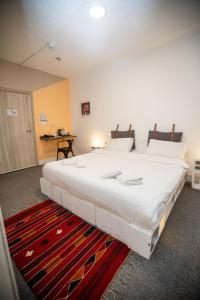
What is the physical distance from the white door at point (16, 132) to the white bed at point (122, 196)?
1.82 m

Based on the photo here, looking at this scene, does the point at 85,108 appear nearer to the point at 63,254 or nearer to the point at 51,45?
the point at 51,45

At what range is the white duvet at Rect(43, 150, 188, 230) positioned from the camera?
49.0 inches

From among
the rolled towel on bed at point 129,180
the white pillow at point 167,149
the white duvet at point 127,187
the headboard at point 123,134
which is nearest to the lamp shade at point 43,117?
the headboard at point 123,134

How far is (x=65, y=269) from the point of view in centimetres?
121

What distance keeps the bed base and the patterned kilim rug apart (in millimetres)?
101

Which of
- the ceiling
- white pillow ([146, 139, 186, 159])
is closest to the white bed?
white pillow ([146, 139, 186, 159])

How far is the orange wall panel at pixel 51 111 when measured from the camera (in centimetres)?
396

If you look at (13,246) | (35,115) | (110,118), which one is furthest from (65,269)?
(35,115)

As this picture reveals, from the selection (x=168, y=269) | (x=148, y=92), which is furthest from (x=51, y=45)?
(x=168, y=269)

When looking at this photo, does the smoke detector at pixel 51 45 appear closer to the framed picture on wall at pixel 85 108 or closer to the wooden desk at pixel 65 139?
the framed picture on wall at pixel 85 108

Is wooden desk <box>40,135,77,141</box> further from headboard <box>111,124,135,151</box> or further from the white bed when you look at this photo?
the white bed

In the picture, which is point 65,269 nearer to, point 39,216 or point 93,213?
point 93,213

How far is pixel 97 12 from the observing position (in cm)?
189

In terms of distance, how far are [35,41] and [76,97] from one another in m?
2.00
